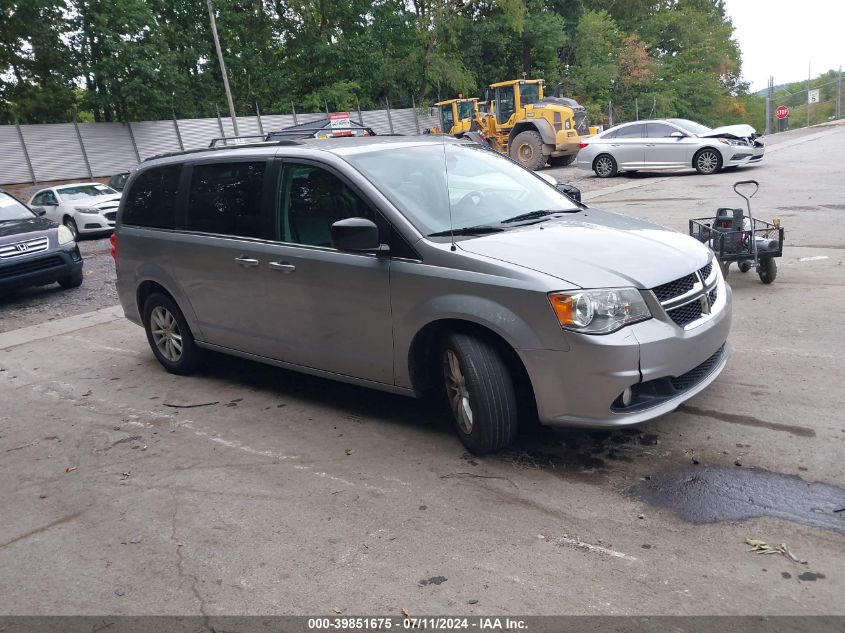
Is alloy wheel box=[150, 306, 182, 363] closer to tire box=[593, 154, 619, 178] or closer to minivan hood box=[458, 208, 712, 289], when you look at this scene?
minivan hood box=[458, 208, 712, 289]

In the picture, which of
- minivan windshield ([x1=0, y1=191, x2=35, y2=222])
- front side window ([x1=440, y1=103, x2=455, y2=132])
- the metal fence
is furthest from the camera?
front side window ([x1=440, y1=103, x2=455, y2=132])

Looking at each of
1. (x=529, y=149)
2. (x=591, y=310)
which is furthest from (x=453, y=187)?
(x=529, y=149)

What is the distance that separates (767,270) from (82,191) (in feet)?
53.1

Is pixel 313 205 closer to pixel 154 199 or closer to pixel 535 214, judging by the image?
pixel 535 214

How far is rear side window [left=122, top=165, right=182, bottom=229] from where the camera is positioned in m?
5.95

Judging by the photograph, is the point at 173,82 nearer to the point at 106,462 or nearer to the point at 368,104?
the point at 368,104

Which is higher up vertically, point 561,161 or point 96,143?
point 96,143

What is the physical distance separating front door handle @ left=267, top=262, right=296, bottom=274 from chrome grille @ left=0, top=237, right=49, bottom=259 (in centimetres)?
676

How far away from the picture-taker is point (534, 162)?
24.0 metres

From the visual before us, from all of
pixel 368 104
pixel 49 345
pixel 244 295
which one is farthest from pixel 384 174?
pixel 368 104

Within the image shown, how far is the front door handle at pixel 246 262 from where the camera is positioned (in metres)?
5.12

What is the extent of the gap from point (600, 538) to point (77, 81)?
3844 cm

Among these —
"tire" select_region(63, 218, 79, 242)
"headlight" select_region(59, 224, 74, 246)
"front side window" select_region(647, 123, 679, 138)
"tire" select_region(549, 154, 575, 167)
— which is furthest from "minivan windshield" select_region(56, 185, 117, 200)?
"tire" select_region(549, 154, 575, 167)

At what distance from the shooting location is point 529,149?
24219 millimetres
